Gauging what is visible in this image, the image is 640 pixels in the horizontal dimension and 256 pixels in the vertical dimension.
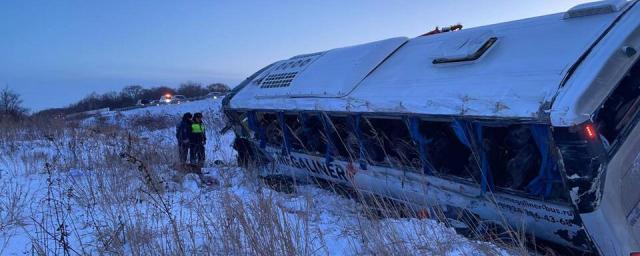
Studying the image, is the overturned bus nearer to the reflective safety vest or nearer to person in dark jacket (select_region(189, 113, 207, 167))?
person in dark jacket (select_region(189, 113, 207, 167))

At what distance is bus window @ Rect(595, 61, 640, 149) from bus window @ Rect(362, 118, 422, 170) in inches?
64.0

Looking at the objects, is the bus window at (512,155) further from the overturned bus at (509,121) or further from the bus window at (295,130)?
the bus window at (295,130)

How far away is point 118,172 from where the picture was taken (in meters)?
6.91

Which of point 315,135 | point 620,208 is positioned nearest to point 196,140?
point 315,135

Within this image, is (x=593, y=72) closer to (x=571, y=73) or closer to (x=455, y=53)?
(x=571, y=73)

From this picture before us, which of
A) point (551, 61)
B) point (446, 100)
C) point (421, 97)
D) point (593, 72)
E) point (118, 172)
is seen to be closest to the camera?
point (593, 72)

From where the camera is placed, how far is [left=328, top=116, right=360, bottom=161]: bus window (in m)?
6.02

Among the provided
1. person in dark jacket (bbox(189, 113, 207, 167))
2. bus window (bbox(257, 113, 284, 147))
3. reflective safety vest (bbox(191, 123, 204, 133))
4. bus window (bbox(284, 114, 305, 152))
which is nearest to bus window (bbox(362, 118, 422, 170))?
bus window (bbox(284, 114, 305, 152))

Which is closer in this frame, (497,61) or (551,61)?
(551,61)

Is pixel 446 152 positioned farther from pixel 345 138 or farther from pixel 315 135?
pixel 315 135

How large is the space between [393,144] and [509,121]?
6.36 ft

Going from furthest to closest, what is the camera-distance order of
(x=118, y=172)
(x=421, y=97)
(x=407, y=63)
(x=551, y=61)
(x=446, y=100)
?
(x=118, y=172) → (x=407, y=63) → (x=421, y=97) → (x=446, y=100) → (x=551, y=61)

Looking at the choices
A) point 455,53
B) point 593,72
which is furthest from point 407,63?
point 593,72

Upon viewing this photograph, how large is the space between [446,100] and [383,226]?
1.14 m
